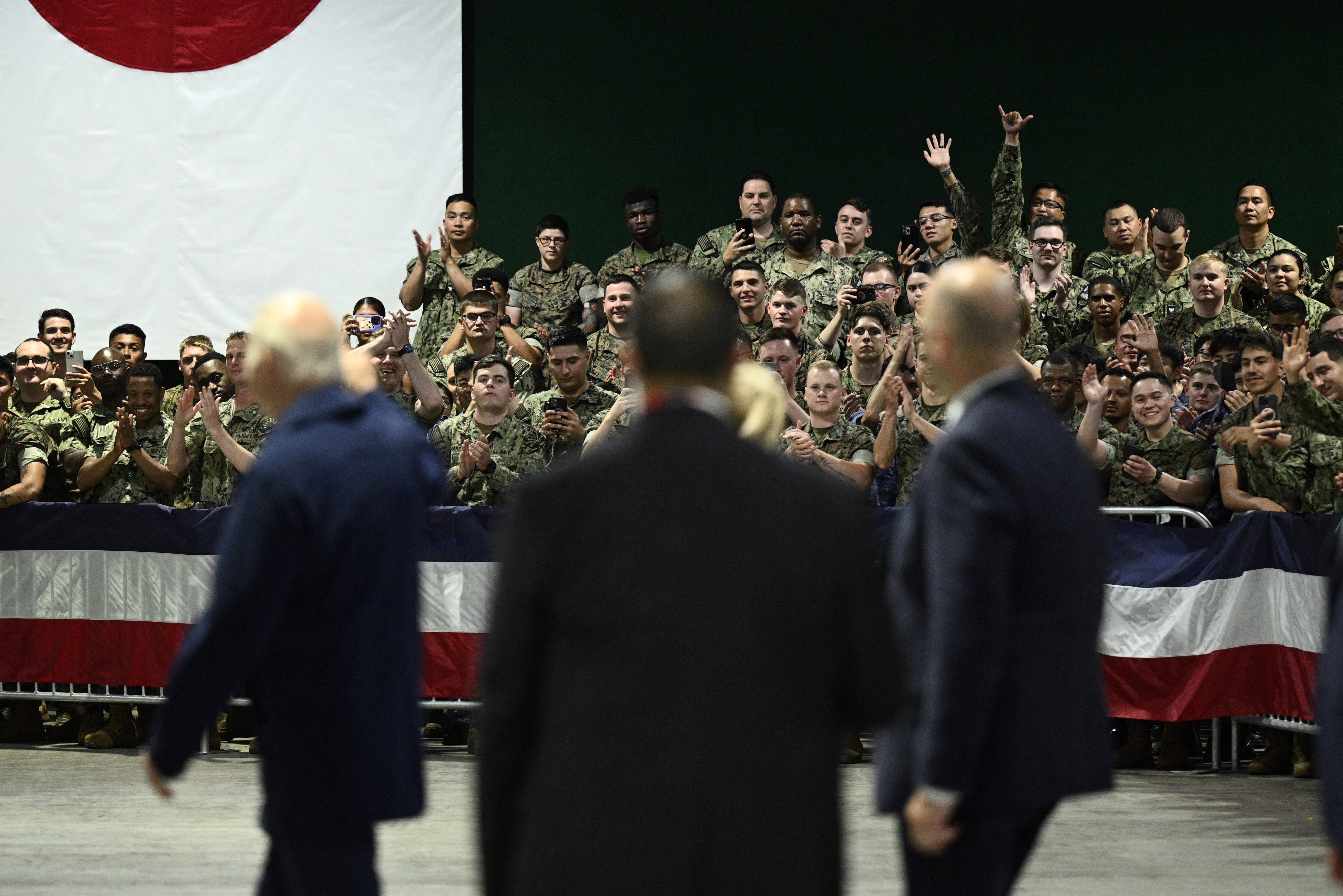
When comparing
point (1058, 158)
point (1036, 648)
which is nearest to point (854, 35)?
point (1058, 158)

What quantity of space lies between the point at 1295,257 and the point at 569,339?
14.8ft

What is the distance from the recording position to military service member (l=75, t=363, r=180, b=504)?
30.0 ft

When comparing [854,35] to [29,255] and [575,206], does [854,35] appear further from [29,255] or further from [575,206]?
[29,255]

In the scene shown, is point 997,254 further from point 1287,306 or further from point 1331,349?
point 1331,349

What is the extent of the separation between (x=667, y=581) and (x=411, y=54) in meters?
11.7

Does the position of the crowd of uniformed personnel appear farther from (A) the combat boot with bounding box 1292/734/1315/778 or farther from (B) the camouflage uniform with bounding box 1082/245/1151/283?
(A) the combat boot with bounding box 1292/734/1315/778

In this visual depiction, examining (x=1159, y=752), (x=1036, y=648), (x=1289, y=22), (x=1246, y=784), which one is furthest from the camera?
(x=1289, y=22)

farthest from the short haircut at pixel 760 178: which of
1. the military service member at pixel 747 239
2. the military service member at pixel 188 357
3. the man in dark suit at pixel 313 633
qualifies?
the man in dark suit at pixel 313 633

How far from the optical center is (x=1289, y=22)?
568 inches

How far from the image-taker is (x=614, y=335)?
34.0 ft

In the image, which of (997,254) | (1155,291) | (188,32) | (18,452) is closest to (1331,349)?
(997,254)

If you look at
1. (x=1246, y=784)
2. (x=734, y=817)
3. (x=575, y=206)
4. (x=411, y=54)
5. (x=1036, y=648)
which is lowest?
(x=1246, y=784)

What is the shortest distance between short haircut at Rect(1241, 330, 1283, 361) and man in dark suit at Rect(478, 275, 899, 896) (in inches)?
249

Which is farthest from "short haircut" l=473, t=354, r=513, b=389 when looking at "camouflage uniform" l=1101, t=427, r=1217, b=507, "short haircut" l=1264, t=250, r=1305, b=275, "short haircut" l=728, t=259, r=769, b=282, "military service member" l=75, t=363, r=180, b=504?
"short haircut" l=1264, t=250, r=1305, b=275
